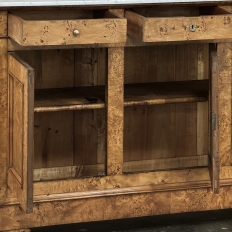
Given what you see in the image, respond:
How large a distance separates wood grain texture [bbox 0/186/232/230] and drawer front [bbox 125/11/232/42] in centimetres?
75

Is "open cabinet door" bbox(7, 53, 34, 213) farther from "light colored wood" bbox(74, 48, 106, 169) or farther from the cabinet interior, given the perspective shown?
"light colored wood" bbox(74, 48, 106, 169)

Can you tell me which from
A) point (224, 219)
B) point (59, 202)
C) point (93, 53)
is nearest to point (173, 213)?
point (224, 219)

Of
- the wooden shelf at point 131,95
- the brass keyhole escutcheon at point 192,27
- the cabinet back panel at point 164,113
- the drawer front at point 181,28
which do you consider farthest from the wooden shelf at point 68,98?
the brass keyhole escutcheon at point 192,27

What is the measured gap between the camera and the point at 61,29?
3363 mm

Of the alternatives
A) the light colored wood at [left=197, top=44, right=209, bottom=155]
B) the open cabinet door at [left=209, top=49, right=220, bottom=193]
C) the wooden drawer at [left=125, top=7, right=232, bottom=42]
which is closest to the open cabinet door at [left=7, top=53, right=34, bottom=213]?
the wooden drawer at [left=125, top=7, right=232, bottom=42]

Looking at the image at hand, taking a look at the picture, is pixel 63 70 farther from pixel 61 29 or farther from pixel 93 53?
pixel 61 29

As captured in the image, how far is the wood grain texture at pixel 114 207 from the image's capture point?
12.1ft

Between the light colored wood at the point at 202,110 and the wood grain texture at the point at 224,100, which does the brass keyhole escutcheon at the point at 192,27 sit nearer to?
the wood grain texture at the point at 224,100

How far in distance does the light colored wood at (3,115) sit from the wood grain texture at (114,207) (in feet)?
0.47

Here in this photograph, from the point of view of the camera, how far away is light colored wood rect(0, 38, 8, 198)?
3.54m

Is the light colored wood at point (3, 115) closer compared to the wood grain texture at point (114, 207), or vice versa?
the light colored wood at point (3, 115)

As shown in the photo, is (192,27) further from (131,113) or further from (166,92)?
(131,113)

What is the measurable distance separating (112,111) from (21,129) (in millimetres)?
438

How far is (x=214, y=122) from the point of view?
3.67m
